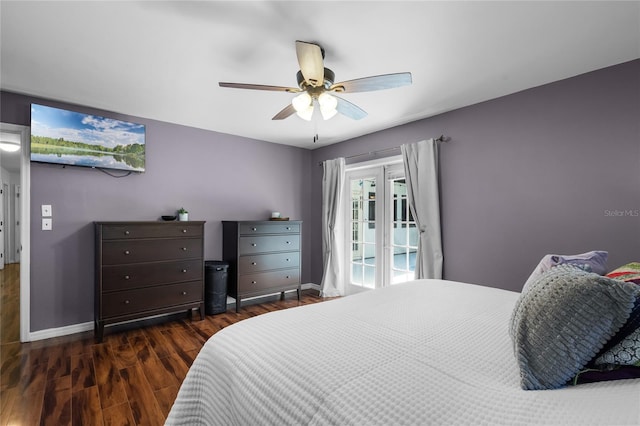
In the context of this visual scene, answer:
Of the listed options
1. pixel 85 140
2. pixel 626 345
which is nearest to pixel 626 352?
pixel 626 345

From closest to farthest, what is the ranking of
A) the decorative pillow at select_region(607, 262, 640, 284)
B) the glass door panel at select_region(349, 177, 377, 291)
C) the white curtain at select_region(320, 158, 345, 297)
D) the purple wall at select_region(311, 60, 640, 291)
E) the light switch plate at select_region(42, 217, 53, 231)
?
the decorative pillow at select_region(607, 262, 640, 284), the purple wall at select_region(311, 60, 640, 291), the light switch plate at select_region(42, 217, 53, 231), the glass door panel at select_region(349, 177, 377, 291), the white curtain at select_region(320, 158, 345, 297)

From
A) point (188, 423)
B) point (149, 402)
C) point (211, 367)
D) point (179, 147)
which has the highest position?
point (179, 147)

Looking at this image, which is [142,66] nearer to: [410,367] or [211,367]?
[211,367]

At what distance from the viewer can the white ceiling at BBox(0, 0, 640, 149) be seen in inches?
68.9

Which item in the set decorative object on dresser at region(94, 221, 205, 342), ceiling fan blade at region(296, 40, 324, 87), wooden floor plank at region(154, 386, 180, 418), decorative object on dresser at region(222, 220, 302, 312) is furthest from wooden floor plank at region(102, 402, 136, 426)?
ceiling fan blade at region(296, 40, 324, 87)

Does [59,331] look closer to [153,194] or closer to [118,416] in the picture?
[153,194]

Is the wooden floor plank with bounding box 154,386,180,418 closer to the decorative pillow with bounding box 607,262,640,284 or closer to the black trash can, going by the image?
the black trash can

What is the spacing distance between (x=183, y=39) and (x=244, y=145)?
7.91ft

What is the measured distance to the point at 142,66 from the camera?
2383 millimetres

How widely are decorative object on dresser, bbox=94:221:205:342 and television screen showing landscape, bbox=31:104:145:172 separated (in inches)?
30.6

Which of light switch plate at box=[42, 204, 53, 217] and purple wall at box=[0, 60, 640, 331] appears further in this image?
light switch plate at box=[42, 204, 53, 217]

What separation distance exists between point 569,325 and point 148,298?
11.5 feet

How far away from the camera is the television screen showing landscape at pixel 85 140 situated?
295 centimetres

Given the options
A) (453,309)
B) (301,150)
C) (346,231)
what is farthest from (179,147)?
(453,309)
